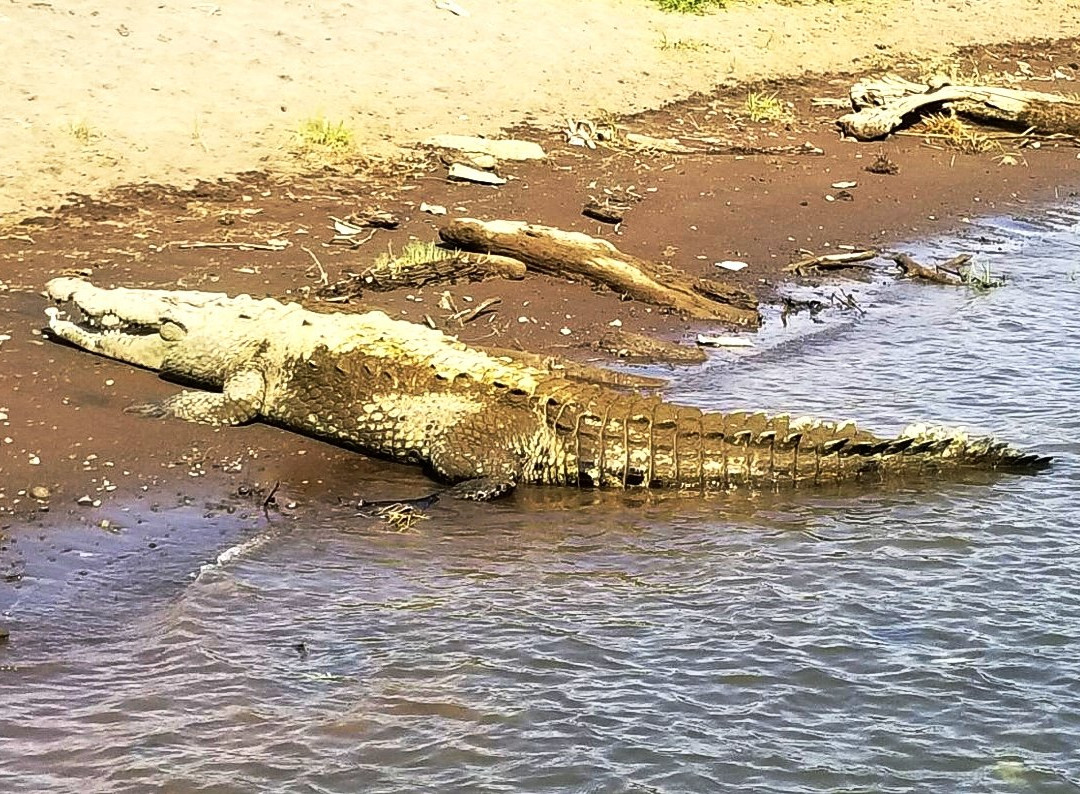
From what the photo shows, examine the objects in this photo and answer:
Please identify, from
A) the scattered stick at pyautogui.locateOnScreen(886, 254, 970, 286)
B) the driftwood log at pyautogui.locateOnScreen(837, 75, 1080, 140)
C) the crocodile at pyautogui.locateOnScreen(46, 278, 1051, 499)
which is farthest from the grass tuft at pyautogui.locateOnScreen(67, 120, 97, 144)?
the driftwood log at pyautogui.locateOnScreen(837, 75, 1080, 140)

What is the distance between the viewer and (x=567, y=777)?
4418 mm

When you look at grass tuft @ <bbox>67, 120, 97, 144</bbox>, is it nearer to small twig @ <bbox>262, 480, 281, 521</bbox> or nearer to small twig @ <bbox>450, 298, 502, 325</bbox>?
small twig @ <bbox>450, 298, 502, 325</bbox>

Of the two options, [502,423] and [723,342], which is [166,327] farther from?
[723,342]

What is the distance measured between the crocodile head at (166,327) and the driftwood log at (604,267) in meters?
2.11

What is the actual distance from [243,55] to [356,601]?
831cm

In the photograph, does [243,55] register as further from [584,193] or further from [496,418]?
[496,418]

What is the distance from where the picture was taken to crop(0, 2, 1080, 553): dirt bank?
21.8ft

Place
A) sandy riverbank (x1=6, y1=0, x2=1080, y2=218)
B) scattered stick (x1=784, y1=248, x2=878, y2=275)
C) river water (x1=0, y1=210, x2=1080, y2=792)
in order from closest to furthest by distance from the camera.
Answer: river water (x1=0, y1=210, x2=1080, y2=792) < scattered stick (x1=784, y1=248, x2=878, y2=275) < sandy riverbank (x1=6, y1=0, x2=1080, y2=218)

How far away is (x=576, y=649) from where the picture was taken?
5199 mm

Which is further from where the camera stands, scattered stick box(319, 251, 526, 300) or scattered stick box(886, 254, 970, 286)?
scattered stick box(886, 254, 970, 286)

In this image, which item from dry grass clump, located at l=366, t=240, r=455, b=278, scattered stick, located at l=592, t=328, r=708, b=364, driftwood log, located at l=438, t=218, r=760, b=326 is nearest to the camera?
scattered stick, located at l=592, t=328, r=708, b=364

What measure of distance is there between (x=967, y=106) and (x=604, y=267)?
672cm

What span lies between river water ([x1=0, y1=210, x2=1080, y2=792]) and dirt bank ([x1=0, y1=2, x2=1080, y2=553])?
64 cm

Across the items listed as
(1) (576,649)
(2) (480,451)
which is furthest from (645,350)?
(1) (576,649)
